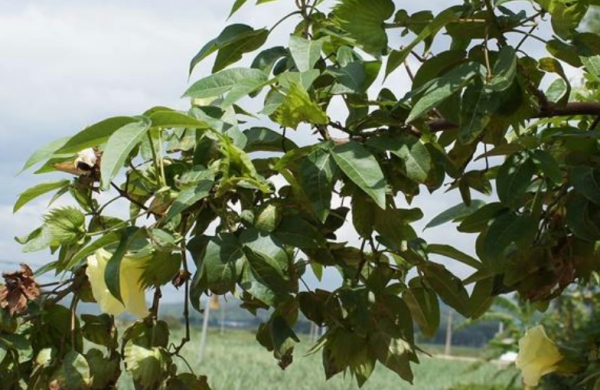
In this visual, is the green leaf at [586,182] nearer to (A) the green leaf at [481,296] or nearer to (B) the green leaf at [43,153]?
(A) the green leaf at [481,296]

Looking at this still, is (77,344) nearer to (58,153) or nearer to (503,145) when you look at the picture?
(58,153)

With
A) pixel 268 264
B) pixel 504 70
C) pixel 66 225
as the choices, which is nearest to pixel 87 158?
pixel 66 225

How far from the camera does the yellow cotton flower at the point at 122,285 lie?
1.72ft

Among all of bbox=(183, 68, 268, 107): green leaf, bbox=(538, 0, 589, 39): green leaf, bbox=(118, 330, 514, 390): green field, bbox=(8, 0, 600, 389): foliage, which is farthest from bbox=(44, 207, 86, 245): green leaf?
bbox=(118, 330, 514, 390): green field

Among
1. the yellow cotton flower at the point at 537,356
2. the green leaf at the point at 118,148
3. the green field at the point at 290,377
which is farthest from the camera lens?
the green field at the point at 290,377

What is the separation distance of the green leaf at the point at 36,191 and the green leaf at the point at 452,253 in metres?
0.27

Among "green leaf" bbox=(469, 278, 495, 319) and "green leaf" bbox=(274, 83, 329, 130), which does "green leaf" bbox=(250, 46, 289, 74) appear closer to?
"green leaf" bbox=(274, 83, 329, 130)

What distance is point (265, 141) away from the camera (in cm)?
58

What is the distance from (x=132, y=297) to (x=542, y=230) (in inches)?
10.8

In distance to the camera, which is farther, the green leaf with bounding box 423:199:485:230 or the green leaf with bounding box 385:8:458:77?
the green leaf with bounding box 423:199:485:230

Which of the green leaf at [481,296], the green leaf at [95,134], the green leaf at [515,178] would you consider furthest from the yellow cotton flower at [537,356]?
the green leaf at [95,134]

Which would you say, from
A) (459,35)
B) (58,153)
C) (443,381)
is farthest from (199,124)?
(443,381)

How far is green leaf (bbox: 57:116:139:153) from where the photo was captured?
0.46 metres

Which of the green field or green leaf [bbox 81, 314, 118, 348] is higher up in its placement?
green leaf [bbox 81, 314, 118, 348]
